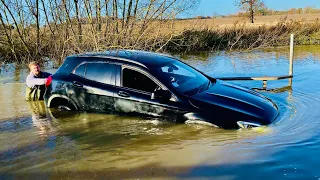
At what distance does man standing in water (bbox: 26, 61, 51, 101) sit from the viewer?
9.20 meters

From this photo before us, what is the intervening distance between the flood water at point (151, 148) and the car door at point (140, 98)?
8.8 inches

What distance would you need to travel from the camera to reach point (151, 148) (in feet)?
18.6

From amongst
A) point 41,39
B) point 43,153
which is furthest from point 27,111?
point 41,39

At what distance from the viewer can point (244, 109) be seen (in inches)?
245

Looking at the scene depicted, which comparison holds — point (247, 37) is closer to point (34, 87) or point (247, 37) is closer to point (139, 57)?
point (34, 87)

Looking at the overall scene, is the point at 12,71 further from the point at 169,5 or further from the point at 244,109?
the point at 244,109

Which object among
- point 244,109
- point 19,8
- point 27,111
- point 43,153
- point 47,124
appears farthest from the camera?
point 19,8

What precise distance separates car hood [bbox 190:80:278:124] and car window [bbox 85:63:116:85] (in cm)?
185

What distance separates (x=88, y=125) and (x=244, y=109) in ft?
10.1

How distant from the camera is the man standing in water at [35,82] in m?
9.20

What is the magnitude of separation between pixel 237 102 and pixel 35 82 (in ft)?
17.9

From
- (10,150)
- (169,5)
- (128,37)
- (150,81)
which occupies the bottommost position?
(10,150)

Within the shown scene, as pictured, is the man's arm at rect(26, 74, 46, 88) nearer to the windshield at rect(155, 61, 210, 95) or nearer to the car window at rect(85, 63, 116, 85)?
the car window at rect(85, 63, 116, 85)

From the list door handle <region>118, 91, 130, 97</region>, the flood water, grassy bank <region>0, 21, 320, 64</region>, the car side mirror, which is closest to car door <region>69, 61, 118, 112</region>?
door handle <region>118, 91, 130, 97</region>
